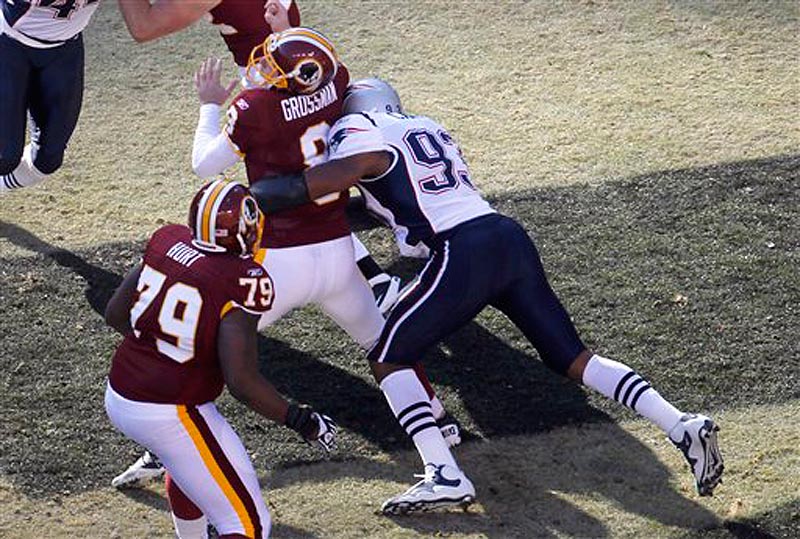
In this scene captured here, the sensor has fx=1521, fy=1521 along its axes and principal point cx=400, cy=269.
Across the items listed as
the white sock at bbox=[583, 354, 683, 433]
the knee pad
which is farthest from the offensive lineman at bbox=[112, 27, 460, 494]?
the knee pad

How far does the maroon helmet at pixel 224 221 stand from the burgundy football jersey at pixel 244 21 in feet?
7.33

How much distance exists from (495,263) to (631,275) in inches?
69.4

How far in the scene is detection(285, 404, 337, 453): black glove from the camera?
5090mm

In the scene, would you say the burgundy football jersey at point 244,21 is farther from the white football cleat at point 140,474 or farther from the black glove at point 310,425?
the black glove at point 310,425

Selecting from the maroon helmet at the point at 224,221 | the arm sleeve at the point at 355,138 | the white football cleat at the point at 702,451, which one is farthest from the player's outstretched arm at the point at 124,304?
the white football cleat at the point at 702,451

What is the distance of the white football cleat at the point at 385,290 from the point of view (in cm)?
688

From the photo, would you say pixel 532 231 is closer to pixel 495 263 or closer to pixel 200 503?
pixel 495 263

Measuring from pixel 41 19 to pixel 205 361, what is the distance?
110 inches

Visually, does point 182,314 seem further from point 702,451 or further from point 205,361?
point 702,451

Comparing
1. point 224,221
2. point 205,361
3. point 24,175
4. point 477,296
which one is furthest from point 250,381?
point 24,175

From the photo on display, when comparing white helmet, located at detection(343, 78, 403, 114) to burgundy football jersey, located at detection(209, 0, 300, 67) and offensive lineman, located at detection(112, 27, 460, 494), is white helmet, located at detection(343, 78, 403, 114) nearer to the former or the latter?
offensive lineman, located at detection(112, 27, 460, 494)

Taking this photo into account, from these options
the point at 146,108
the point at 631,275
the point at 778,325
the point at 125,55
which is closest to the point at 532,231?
the point at 631,275

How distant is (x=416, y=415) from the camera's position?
5.78 m

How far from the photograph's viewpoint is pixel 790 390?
6414 mm
